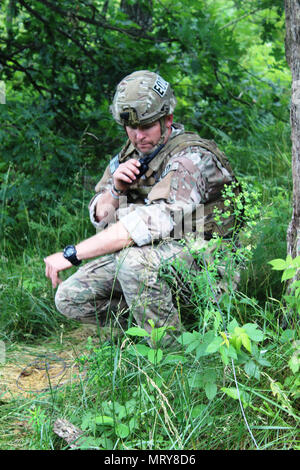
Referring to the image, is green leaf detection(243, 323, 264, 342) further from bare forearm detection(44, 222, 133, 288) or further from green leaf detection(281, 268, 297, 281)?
bare forearm detection(44, 222, 133, 288)

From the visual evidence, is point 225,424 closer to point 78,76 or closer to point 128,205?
point 128,205

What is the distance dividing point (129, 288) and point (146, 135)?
0.97 m

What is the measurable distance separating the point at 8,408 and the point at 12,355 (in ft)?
2.60

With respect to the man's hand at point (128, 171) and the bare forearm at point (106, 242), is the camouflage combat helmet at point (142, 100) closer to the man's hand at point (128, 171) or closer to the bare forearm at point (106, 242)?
the man's hand at point (128, 171)

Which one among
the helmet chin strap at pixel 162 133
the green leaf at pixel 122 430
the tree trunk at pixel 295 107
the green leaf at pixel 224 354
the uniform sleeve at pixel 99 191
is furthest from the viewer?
the uniform sleeve at pixel 99 191

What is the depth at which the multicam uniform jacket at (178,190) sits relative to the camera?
3.23m

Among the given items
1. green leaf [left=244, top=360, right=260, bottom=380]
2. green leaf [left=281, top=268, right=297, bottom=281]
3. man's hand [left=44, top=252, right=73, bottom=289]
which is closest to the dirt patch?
man's hand [left=44, top=252, right=73, bottom=289]

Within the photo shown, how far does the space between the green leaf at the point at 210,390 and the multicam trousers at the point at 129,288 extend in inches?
20.1

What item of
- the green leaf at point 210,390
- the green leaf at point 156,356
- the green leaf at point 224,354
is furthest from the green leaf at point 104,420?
the green leaf at point 224,354

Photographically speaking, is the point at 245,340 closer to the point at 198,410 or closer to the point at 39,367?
the point at 198,410

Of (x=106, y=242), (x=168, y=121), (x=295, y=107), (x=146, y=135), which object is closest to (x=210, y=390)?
(x=106, y=242)

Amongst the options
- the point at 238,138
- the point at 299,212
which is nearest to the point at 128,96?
the point at 299,212

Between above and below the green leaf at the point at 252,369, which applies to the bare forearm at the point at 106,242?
above
